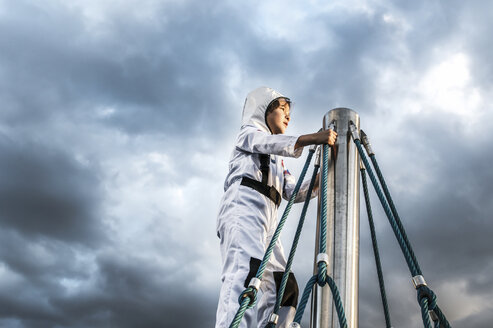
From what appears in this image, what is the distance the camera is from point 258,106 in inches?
162

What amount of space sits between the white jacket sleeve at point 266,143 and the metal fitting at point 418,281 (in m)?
1.23

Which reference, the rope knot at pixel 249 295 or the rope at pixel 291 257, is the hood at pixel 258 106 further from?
the rope knot at pixel 249 295

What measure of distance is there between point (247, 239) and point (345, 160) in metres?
0.95

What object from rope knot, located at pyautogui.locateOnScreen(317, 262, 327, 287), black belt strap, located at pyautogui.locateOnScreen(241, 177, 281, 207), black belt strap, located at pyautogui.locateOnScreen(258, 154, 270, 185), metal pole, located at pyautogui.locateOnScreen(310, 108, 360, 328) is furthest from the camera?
black belt strap, located at pyautogui.locateOnScreen(258, 154, 270, 185)

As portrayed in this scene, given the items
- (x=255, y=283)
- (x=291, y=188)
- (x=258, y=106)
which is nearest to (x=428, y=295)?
(x=255, y=283)

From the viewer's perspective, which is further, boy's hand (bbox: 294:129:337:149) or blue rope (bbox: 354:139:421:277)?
boy's hand (bbox: 294:129:337:149)

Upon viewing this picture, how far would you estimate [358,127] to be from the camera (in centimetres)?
340

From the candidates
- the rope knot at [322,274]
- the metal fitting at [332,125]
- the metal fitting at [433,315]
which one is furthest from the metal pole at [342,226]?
the metal fitting at [433,315]

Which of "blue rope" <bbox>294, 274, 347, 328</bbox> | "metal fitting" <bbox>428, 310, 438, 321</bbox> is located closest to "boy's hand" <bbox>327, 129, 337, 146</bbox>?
"blue rope" <bbox>294, 274, 347, 328</bbox>

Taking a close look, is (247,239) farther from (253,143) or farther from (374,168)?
(374,168)

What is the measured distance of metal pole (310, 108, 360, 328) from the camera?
2.79 meters

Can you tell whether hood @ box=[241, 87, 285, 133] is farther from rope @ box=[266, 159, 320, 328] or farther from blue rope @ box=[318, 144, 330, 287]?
blue rope @ box=[318, 144, 330, 287]

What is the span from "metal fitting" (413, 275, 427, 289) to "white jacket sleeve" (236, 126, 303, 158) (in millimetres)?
1230

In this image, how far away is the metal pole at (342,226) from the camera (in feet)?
9.14
